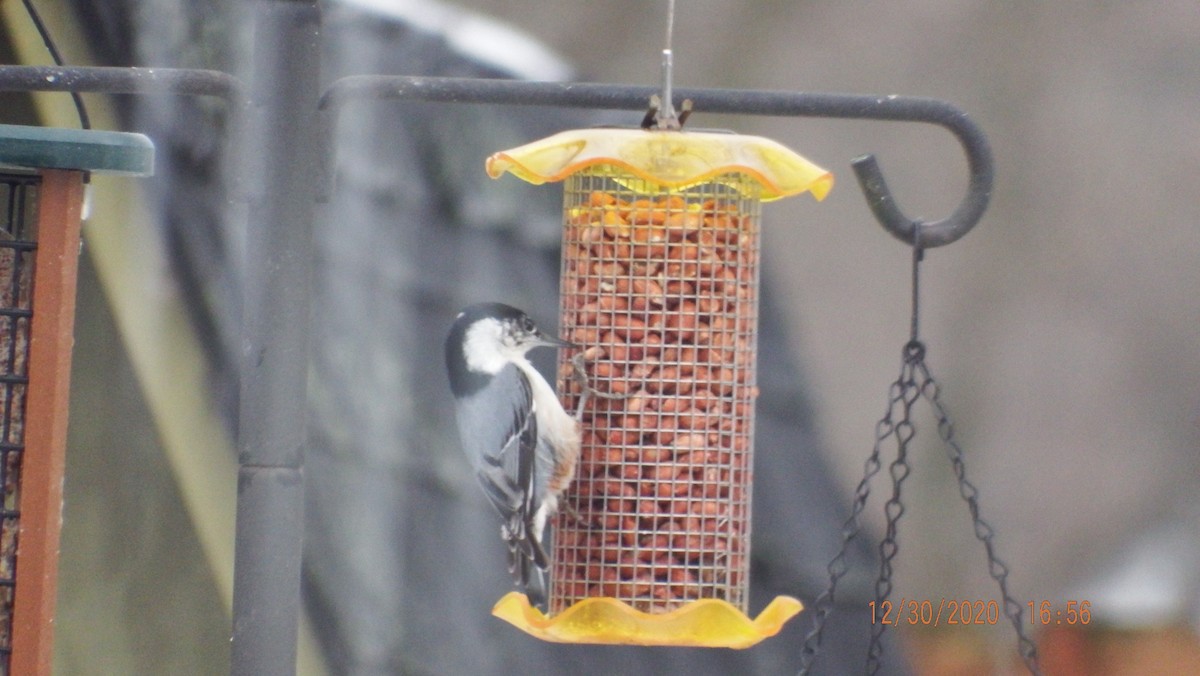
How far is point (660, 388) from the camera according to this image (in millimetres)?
2023

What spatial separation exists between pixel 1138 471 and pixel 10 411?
90.4 inches

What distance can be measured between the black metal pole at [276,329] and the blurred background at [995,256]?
4.82ft

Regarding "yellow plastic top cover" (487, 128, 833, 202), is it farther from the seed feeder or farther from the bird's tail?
the bird's tail

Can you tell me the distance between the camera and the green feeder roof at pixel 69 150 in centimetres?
167

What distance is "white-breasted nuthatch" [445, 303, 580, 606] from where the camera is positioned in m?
2.11

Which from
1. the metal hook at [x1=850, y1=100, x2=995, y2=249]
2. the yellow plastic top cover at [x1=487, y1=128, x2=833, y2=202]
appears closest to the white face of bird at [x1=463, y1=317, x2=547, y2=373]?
the yellow plastic top cover at [x1=487, y1=128, x2=833, y2=202]

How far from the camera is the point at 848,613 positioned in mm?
3199

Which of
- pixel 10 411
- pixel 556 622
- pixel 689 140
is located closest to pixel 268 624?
pixel 556 622

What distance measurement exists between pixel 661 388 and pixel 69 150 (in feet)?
2.86

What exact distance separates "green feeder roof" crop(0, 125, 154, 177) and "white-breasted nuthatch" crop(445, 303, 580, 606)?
2.30 ft

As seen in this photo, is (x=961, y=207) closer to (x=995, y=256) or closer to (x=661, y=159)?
(x=661, y=159)
